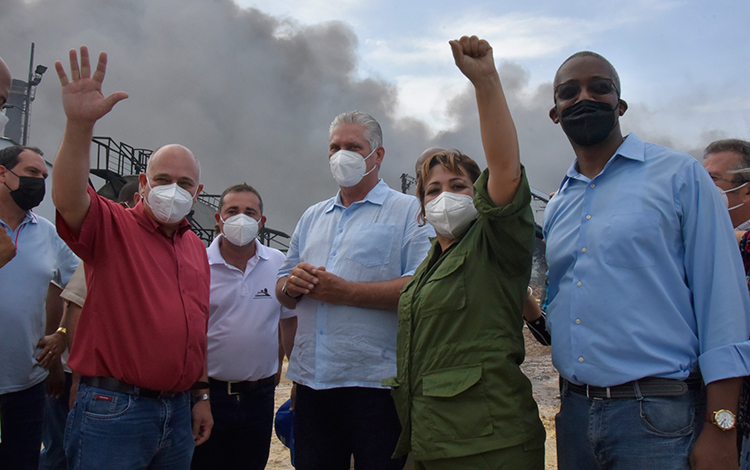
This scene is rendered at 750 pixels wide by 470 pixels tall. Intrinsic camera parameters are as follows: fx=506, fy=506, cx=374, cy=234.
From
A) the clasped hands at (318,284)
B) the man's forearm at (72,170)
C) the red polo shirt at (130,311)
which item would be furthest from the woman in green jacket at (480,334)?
the man's forearm at (72,170)

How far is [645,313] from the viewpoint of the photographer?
1942mm

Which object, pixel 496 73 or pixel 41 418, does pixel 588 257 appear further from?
pixel 41 418

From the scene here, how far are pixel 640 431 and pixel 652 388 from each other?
161 mm

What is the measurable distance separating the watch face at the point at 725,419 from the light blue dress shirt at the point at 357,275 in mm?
1542

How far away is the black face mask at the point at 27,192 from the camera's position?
3.66 metres

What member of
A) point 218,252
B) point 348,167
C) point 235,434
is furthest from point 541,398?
point 348,167

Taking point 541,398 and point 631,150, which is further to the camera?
point 541,398

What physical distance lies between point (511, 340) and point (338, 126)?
183 centimetres

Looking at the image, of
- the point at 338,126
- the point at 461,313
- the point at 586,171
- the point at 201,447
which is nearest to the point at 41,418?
the point at 201,447

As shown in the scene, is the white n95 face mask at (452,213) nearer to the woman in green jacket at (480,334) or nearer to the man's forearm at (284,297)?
the woman in green jacket at (480,334)

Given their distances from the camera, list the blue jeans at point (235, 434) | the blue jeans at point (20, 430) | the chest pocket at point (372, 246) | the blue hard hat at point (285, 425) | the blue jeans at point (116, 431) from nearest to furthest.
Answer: the blue jeans at point (116, 431) → the chest pocket at point (372, 246) → the blue jeans at point (20, 430) → the blue jeans at point (235, 434) → the blue hard hat at point (285, 425)

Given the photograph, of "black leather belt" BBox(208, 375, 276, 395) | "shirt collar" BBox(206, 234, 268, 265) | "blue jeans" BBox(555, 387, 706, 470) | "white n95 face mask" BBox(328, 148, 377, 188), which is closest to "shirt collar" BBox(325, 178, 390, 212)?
"white n95 face mask" BBox(328, 148, 377, 188)

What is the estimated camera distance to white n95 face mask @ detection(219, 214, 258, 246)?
3951 mm

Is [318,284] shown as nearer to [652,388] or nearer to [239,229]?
[239,229]
